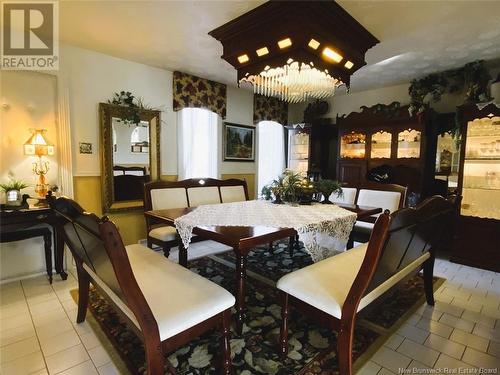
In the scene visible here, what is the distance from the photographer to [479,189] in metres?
3.24

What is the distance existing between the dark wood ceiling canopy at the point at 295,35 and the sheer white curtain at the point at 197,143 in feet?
5.24

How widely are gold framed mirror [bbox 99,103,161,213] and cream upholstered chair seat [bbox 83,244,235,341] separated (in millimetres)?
1828

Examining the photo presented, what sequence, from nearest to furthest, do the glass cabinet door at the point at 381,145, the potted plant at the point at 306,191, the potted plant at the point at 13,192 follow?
1. the potted plant at the point at 13,192
2. the potted plant at the point at 306,191
3. the glass cabinet door at the point at 381,145

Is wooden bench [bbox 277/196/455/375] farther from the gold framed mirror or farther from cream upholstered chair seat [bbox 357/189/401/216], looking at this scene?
the gold framed mirror

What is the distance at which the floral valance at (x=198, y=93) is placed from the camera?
3.73m

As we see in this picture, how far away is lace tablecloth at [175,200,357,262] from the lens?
1.88 meters

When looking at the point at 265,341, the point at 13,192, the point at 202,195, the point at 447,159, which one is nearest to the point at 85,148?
the point at 13,192

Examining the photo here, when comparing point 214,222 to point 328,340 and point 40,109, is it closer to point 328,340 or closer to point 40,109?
point 328,340

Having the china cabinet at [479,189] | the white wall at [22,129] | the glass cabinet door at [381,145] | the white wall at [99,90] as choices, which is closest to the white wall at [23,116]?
the white wall at [22,129]

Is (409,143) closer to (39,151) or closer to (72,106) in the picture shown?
(72,106)

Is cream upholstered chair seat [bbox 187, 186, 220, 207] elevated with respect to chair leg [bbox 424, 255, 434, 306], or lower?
elevated

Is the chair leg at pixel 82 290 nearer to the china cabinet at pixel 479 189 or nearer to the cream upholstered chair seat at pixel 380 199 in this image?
the cream upholstered chair seat at pixel 380 199
